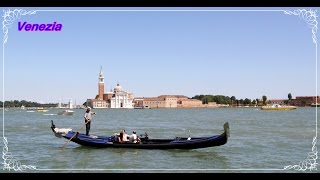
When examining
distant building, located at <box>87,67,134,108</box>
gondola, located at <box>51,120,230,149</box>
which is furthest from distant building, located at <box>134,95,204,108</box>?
gondola, located at <box>51,120,230,149</box>

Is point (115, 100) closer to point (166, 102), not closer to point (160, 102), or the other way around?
point (160, 102)

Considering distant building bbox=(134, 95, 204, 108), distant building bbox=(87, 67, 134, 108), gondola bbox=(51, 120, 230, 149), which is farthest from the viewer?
distant building bbox=(134, 95, 204, 108)

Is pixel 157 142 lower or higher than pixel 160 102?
lower

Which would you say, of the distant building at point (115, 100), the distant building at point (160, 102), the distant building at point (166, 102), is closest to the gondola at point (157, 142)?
the distant building at point (115, 100)

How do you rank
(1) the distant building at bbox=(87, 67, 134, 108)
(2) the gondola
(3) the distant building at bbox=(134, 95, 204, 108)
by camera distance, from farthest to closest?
(3) the distant building at bbox=(134, 95, 204, 108)
(1) the distant building at bbox=(87, 67, 134, 108)
(2) the gondola

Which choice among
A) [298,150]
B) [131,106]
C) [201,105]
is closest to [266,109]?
[201,105]

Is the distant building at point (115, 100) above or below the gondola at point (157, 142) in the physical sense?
above

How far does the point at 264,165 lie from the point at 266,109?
49003mm

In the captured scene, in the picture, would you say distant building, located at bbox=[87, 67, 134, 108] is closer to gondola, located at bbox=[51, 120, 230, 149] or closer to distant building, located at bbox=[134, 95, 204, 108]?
distant building, located at bbox=[134, 95, 204, 108]

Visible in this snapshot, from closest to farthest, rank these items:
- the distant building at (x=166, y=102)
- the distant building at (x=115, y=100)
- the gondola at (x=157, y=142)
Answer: the gondola at (x=157, y=142)
the distant building at (x=115, y=100)
the distant building at (x=166, y=102)

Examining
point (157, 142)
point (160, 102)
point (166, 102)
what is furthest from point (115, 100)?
point (157, 142)

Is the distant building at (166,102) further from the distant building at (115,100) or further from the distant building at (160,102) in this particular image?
the distant building at (115,100)
